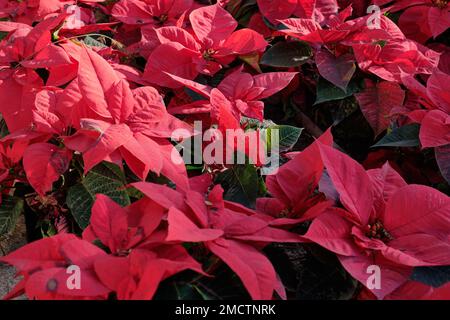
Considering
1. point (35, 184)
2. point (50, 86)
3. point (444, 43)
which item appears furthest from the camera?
point (444, 43)

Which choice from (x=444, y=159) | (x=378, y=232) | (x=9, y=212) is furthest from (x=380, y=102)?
(x=9, y=212)

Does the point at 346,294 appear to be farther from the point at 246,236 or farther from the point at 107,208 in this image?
the point at 107,208

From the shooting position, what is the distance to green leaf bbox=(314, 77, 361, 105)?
1141mm

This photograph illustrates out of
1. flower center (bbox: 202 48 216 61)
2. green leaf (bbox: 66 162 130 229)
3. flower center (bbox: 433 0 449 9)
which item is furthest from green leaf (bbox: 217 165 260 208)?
flower center (bbox: 433 0 449 9)

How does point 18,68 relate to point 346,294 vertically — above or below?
above

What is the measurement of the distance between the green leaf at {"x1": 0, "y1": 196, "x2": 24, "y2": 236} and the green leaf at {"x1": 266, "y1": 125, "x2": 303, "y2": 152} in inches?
16.7

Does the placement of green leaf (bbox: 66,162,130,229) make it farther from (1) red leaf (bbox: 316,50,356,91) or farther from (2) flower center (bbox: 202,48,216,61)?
(1) red leaf (bbox: 316,50,356,91)

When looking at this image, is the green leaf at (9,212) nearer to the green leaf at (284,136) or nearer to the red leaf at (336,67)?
the green leaf at (284,136)

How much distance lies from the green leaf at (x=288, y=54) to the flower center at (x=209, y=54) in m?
0.10

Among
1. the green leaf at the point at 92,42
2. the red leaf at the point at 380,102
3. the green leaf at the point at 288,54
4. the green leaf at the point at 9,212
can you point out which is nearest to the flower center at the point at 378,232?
the red leaf at the point at 380,102

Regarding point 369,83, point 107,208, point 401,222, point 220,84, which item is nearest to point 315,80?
point 369,83

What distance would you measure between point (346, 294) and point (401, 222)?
12 centimetres

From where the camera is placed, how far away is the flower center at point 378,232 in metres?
0.80

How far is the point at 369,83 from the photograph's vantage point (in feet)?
3.85
